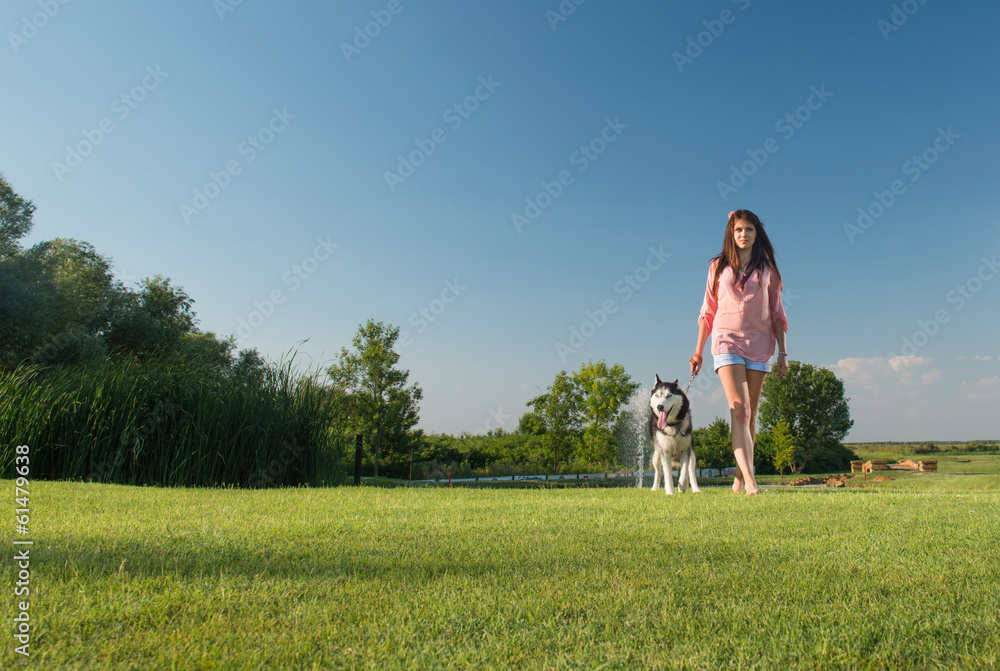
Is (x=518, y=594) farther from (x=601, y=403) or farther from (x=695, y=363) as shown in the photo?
(x=601, y=403)

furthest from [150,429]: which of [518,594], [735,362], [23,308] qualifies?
[23,308]

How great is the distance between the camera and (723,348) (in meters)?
6.44

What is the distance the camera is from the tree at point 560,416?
1153 inches

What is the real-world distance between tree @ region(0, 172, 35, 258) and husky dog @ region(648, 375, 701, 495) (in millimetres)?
31120

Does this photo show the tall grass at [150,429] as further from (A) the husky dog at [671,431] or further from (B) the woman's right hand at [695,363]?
(B) the woman's right hand at [695,363]

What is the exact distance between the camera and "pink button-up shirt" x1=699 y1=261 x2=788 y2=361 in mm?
6410

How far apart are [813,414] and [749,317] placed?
36314 millimetres

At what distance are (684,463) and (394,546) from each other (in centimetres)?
489

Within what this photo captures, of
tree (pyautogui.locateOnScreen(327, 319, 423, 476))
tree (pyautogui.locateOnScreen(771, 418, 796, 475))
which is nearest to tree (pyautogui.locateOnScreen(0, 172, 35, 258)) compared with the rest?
tree (pyautogui.locateOnScreen(327, 319, 423, 476))

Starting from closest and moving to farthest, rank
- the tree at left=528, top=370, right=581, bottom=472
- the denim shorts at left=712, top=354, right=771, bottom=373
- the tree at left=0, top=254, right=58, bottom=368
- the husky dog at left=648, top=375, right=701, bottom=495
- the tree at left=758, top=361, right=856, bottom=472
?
the denim shorts at left=712, top=354, right=771, bottom=373 < the husky dog at left=648, top=375, right=701, bottom=495 < the tree at left=0, top=254, right=58, bottom=368 < the tree at left=528, top=370, right=581, bottom=472 < the tree at left=758, top=361, right=856, bottom=472

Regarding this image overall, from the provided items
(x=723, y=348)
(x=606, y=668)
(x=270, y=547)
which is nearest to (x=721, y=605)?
(x=606, y=668)

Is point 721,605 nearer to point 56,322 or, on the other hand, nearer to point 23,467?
point 23,467

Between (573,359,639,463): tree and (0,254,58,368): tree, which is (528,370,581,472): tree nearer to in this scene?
(573,359,639,463): tree

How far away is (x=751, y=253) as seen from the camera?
21.7 ft
